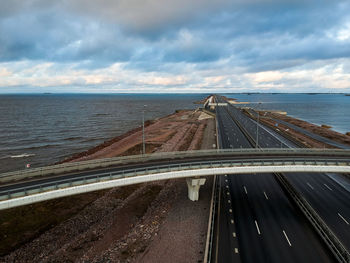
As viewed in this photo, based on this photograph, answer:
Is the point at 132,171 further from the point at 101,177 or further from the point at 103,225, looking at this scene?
the point at 103,225

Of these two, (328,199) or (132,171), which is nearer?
(132,171)

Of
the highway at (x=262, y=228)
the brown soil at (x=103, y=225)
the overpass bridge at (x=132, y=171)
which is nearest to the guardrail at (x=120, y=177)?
the overpass bridge at (x=132, y=171)

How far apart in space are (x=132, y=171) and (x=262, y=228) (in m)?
18.6

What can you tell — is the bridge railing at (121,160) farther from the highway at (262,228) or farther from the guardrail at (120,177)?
the highway at (262,228)

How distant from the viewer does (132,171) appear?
28.2m

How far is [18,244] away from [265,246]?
1137 inches

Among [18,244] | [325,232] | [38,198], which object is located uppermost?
[38,198]

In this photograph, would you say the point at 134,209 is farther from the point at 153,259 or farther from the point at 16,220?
the point at 16,220

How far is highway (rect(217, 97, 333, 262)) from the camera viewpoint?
21156 mm

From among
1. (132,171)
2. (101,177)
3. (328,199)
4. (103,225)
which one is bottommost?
(103,225)

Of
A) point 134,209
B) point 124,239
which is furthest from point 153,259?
point 134,209

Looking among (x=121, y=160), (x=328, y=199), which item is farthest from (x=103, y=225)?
(x=328, y=199)

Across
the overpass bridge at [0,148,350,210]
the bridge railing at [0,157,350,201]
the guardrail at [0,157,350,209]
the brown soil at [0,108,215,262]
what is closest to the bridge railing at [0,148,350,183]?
the overpass bridge at [0,148,350,210]

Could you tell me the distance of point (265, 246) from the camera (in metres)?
22.3
